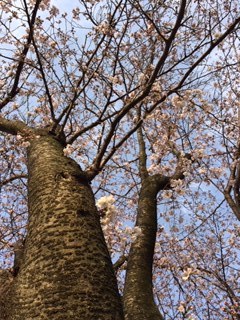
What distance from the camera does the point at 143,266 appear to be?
130 inches

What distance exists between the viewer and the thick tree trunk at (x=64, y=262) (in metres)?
1.55

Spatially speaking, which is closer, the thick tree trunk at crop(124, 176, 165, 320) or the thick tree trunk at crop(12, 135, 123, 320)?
the thick tree trunk at crop(12, 135, 123, 320)

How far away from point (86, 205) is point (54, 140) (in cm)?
148

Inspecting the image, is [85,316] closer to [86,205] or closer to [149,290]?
[86,205]

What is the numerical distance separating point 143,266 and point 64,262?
5.68 ft

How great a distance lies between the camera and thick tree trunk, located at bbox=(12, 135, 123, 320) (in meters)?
1.55

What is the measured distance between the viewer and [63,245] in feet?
5.99

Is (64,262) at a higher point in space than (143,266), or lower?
A: lower

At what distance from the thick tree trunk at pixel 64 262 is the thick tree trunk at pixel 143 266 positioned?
3.35 feet

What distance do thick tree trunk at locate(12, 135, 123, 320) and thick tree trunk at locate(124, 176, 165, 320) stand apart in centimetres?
102

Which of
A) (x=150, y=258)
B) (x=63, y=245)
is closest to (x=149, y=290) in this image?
(x=150, y=258)

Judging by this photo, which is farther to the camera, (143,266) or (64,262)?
(143,266)

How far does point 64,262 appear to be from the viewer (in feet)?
5.64

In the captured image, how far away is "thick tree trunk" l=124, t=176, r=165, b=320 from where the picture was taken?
9.29 feet
